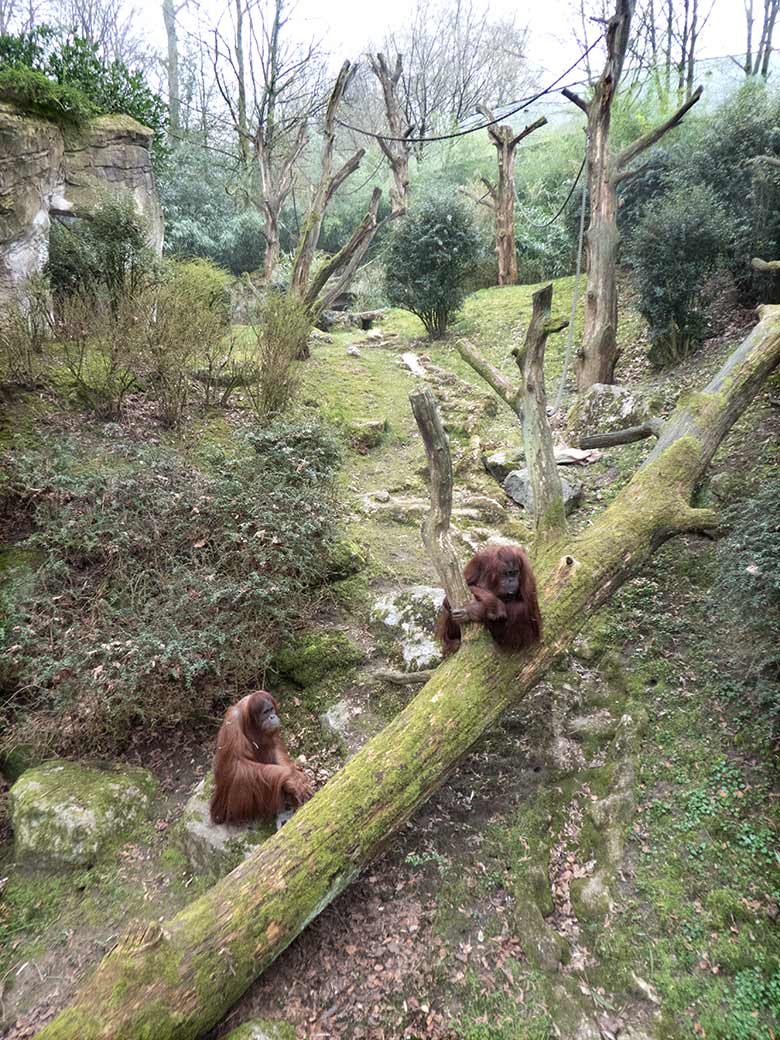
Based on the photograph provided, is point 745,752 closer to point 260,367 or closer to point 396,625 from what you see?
point 396,625

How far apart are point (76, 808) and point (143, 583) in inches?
72.2

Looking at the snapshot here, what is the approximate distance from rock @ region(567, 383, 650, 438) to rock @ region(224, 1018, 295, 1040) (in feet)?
24.4

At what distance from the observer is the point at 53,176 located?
946 cm

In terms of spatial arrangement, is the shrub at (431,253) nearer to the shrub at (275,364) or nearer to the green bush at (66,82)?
the shrub at (275,364)

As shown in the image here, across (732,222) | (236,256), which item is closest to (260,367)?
(732,222)

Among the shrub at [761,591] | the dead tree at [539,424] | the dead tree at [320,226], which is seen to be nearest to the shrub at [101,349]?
the dead tree at [320,226]

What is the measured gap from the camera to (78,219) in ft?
31.4

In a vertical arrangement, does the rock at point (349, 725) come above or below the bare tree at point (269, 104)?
below

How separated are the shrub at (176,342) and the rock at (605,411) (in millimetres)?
5346

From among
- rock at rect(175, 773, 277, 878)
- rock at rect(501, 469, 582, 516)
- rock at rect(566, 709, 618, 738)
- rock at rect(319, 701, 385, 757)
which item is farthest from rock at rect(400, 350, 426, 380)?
rock at rect(175, 773, 277, 878)

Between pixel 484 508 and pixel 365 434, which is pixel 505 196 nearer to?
pixel 365 434

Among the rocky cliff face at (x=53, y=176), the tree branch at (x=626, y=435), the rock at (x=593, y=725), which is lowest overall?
the rock at (x=593, y=725)

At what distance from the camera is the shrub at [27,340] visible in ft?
22.2

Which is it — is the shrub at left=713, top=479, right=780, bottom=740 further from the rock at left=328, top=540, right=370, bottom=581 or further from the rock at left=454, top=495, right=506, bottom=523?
the rock at left=328, top=540, right=370, bottom=581
